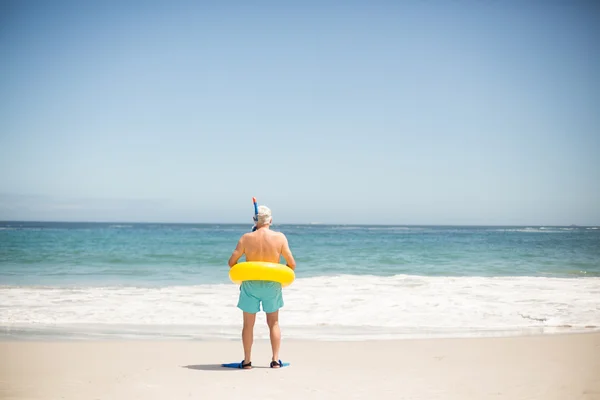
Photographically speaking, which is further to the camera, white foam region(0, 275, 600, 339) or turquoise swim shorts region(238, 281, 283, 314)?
white foam region(0, 275, 600, 339)

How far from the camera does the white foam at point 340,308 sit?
7812mm

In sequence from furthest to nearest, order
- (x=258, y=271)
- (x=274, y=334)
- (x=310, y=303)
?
(x=310, y=303)
(x=274, y=334)
(x=258, y=271)

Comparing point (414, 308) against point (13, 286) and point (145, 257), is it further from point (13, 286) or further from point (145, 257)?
point (145, 257)

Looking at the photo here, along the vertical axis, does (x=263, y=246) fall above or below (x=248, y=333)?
above

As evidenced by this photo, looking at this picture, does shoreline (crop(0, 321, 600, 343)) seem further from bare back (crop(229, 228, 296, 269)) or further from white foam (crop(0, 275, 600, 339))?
bare back (crop(229, 228, 296, 269))

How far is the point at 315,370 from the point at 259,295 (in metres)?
0.87

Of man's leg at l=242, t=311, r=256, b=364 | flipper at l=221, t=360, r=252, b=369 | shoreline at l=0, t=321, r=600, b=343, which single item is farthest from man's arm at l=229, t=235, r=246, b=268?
shoreline at l=0, t=321, r=600, b=343

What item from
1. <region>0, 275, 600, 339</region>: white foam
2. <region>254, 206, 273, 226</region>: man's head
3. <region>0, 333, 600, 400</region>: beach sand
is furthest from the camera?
<region>0, 275, 600, 339</region>: white foam

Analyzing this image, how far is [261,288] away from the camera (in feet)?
17.2

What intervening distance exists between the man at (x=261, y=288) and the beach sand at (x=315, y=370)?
28 centimetres

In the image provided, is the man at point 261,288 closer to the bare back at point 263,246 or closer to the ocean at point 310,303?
the bare back at point 263,246

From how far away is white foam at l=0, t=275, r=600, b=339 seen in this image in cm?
781

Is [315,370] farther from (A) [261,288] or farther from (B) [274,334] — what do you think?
(A) [261,288]

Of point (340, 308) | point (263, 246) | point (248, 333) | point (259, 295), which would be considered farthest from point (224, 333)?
point (340, 308)
